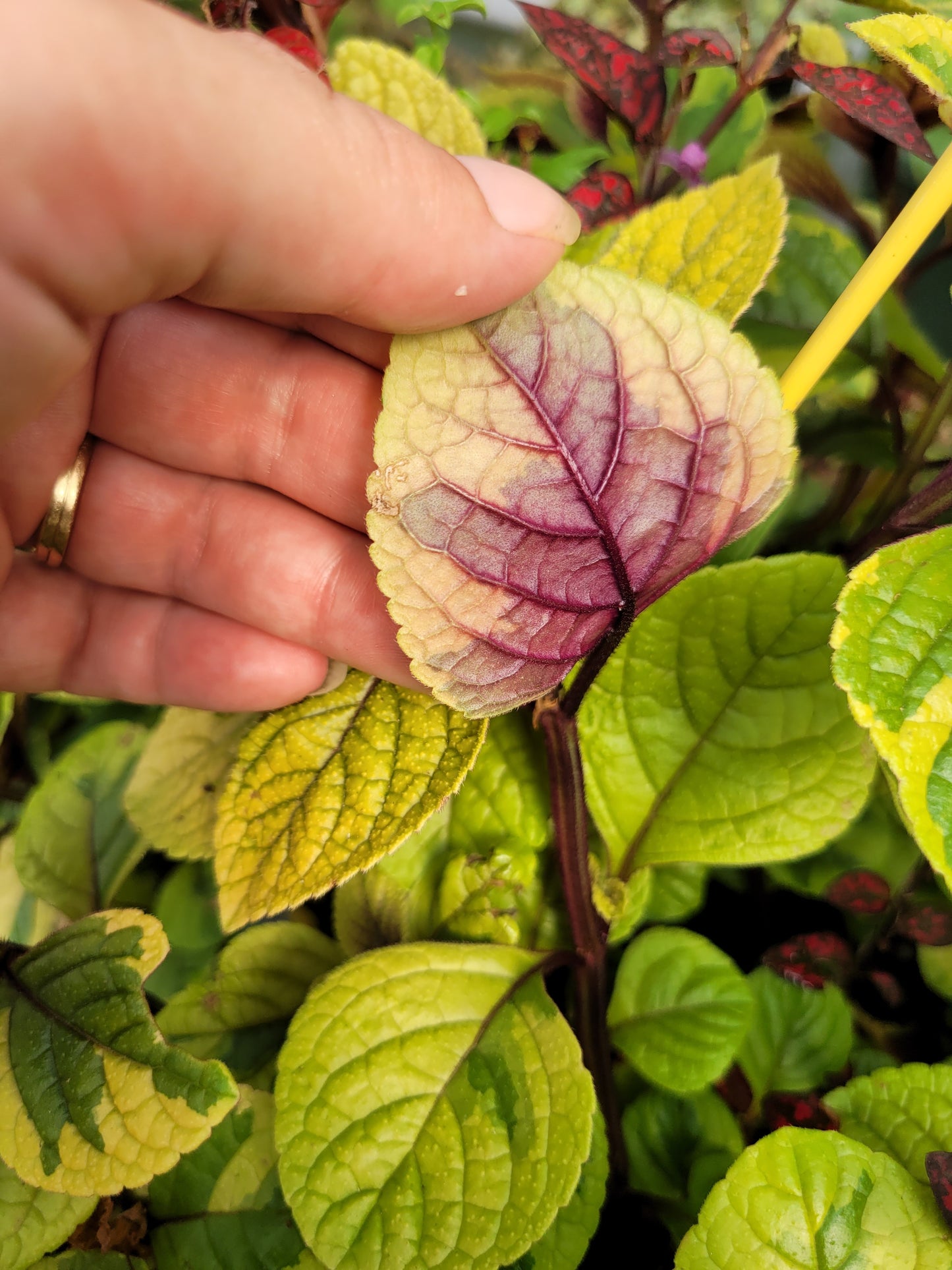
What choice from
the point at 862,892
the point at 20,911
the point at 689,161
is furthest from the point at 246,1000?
the point at 689,161

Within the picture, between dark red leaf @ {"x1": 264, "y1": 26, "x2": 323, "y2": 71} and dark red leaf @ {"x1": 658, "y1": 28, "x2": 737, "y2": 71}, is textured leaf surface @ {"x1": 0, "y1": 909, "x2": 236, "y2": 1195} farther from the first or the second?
dark red leaf @ {"x1": 658, "y1": 28, "x2": 737, "y2": 71}

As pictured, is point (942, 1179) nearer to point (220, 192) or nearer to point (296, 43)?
point (220, 192)

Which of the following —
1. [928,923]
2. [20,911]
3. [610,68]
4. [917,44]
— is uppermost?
[917,44]

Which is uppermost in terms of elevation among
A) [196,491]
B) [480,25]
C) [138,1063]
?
[480,25]

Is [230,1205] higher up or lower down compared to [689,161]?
lower down

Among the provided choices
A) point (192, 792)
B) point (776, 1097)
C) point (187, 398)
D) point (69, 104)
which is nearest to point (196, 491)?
point (187, 398)

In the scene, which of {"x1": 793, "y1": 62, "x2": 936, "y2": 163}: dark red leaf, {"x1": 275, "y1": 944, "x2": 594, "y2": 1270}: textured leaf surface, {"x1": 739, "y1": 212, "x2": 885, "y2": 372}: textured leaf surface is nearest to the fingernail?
{"x1": 793, "y1": 62, "x2": 936, "y2": 163}: dark red leaf

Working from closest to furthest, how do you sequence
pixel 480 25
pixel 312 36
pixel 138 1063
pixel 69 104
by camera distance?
pixel 69 104 < pixel 138 1063 < pixel 312 36 < pixel 480 25

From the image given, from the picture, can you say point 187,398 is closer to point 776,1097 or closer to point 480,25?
point 776,1097
